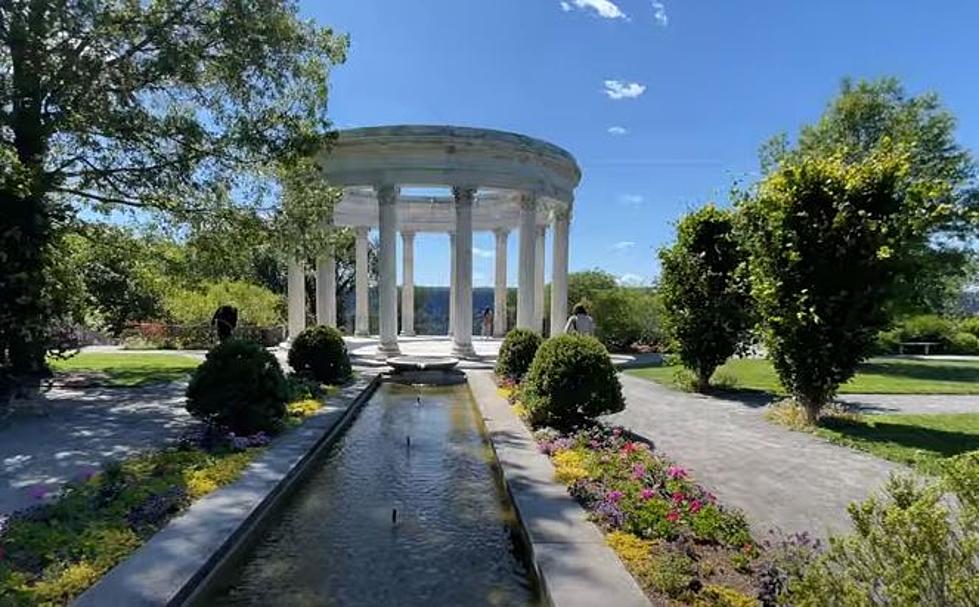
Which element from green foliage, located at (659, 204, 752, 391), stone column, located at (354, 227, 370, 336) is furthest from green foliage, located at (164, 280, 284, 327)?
green foliage, located at (659, 204, 752, 391)

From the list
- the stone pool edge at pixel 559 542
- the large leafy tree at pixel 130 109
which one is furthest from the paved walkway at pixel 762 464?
the large leafy tree at pixel 130 109

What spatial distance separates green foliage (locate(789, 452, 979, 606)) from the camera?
285 centimetres

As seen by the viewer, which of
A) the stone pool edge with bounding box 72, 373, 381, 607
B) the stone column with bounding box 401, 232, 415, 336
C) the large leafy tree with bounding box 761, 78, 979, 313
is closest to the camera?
the stone pool edge with bounding box 72, 373, 381, 607

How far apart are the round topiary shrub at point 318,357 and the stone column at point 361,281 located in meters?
17.2

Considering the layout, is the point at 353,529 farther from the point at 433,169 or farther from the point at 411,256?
the point at 411,256

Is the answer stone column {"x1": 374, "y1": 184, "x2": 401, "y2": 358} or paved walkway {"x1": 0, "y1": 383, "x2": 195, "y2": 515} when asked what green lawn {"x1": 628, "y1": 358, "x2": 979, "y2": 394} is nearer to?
stone column {"x1": 374, "y1": 184, "x2": 401, "y2": 358}

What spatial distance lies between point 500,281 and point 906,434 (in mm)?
24802

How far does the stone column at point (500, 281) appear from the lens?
33772 millimetres

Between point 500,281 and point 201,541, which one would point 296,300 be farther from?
point 201,541

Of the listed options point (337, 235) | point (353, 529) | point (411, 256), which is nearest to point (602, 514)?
point (353, 529)

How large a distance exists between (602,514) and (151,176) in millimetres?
13160

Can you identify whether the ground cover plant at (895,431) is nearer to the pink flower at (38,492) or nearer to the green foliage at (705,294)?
the green foliage at (705,294)

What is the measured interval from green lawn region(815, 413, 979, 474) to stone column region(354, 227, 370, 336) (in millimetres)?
25551

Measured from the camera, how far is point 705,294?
14.8 metres
